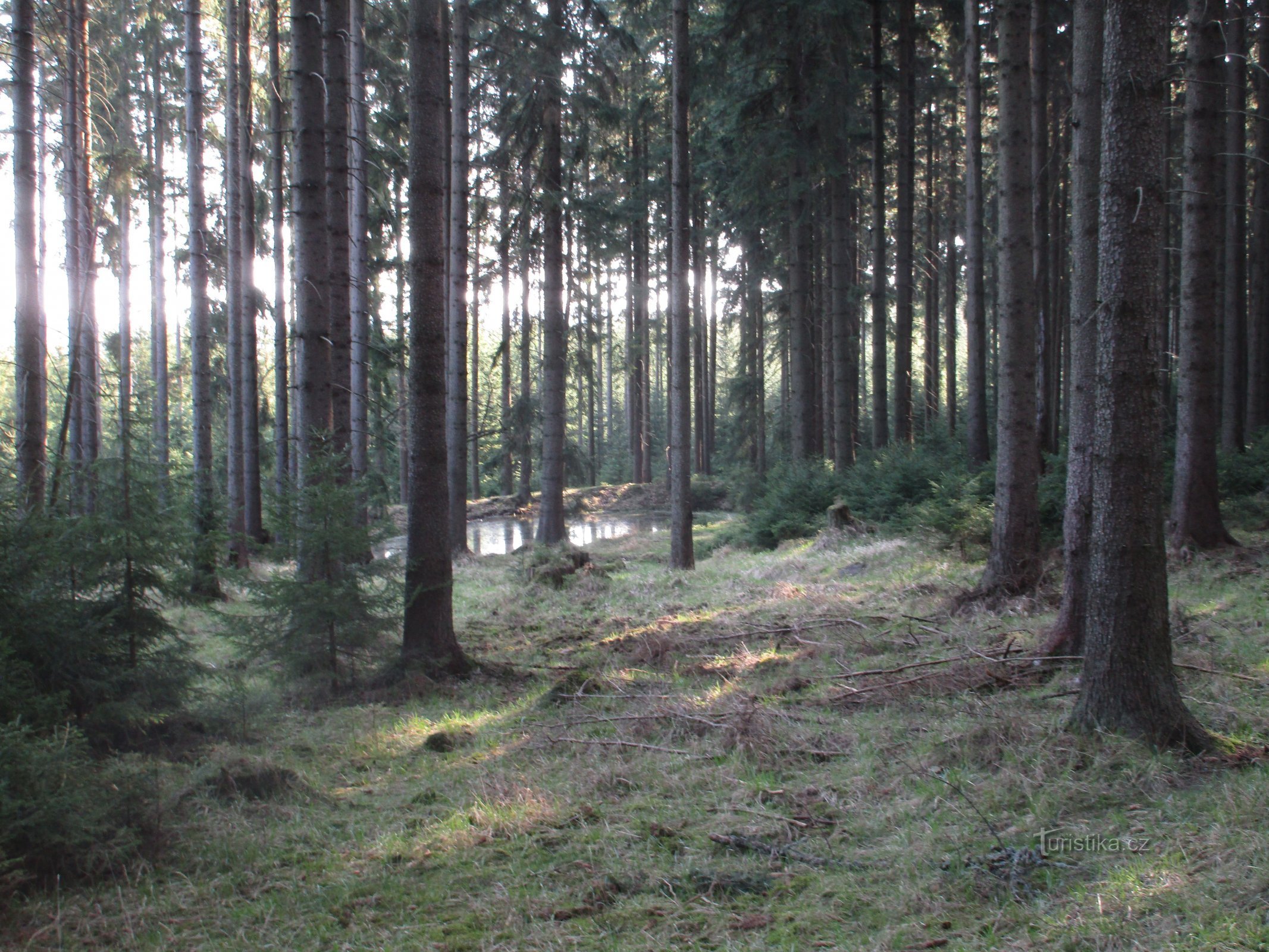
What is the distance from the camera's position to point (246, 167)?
55.2ft

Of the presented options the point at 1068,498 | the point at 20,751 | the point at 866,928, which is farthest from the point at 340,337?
the point at 866,928

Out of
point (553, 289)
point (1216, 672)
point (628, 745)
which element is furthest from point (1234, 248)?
point (628, 745)

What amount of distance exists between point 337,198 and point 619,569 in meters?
8.70

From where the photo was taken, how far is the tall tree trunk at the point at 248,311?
1609 centimetres

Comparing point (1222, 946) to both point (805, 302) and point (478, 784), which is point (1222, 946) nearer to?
point (478, 784)

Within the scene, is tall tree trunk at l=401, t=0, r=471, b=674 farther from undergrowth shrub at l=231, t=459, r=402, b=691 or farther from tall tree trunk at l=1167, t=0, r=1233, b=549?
tall tree trunk at l=1167, t=0, r=1233, b=549

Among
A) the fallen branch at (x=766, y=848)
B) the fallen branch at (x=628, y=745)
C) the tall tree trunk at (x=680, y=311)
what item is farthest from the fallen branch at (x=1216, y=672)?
the tall tree trunk at (x=680, y=311)

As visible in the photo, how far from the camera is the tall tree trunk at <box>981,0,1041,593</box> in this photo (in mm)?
9188

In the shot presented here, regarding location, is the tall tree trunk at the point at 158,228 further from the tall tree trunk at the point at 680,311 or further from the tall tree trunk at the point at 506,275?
the tall tree trunk at the point at 680,311

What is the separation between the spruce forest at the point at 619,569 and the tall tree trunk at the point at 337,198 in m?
0.07

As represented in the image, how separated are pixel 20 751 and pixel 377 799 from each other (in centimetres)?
210

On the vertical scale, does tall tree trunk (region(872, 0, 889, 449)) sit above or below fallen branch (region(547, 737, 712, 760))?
above

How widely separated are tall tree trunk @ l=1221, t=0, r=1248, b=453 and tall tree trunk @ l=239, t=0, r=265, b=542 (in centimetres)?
1832

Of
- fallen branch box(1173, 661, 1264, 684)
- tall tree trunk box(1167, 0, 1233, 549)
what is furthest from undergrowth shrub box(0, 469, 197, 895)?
tall tree trunk box(1167, 0, 1233, 549)
